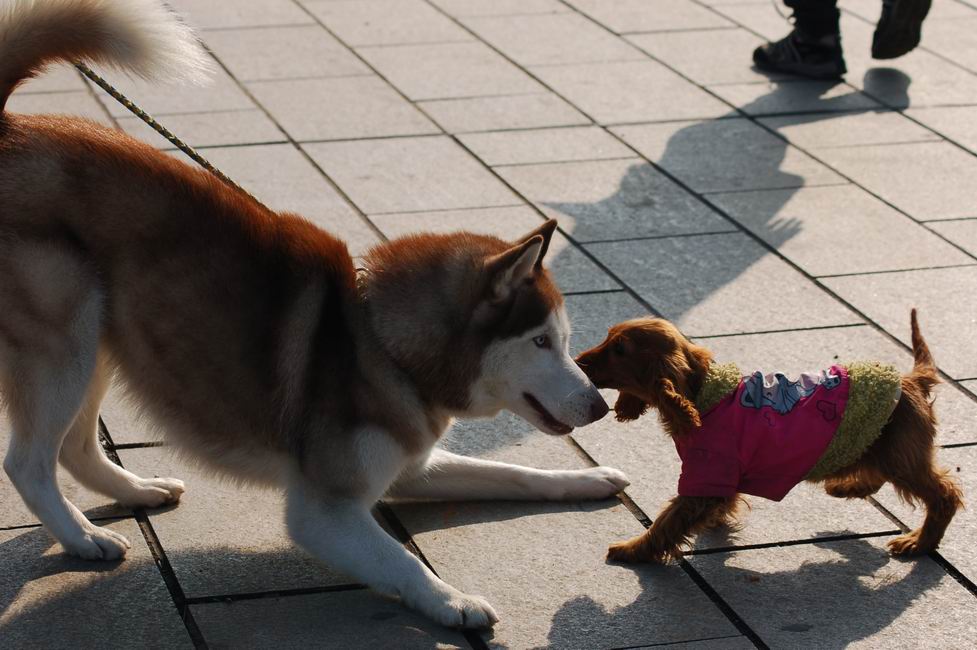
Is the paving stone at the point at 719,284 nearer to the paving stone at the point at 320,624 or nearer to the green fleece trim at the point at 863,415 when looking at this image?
the green fleece trim at the point at 863,415

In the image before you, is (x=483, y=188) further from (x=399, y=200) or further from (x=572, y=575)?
(x=572, y=575)

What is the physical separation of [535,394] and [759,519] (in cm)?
117

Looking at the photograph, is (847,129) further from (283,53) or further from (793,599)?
(793,599)

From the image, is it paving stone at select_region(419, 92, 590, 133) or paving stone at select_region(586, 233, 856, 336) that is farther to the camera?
paving stone at select_region(419, 92, 590, 133)

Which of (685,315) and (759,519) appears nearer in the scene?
(759,519)

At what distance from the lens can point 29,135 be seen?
4.63m

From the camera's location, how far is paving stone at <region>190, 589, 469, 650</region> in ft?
14.4

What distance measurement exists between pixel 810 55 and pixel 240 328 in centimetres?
688

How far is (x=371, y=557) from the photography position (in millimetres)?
4508

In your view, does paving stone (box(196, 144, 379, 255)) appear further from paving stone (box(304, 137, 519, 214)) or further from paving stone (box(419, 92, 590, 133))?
paving stone (box(419, 92, 590, 133))

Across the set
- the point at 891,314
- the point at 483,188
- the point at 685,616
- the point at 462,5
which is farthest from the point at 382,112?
the point at 685,616

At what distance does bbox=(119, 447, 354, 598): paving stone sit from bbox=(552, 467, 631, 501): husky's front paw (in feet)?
3.09

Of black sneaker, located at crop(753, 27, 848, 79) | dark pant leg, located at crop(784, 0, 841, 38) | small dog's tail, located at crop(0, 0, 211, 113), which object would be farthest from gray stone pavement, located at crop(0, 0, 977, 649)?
small dog's tail, located at crop(0, 0, 211, 113)

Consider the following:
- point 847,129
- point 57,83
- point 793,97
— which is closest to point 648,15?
point 793,97
